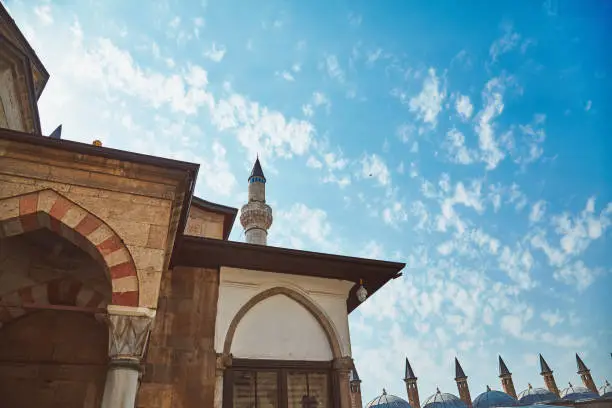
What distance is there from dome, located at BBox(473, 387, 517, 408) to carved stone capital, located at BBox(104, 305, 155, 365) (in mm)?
34473

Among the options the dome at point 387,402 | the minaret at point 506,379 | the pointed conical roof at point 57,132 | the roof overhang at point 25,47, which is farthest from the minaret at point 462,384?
the roof overhang at point 25,47

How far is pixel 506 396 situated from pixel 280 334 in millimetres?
33267

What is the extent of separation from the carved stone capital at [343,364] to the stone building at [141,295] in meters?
0.02

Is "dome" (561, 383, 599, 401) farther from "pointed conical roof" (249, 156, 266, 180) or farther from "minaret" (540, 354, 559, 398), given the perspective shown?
"pointed conical roof" (249, 156, 266, 180)

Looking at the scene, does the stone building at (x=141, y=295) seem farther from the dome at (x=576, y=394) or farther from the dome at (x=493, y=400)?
the dome at (x=576, y=394)

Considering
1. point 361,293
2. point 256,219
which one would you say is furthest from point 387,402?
A: point 361,293

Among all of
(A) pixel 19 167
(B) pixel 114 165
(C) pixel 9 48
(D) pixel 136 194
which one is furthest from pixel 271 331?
(C) pixel 9 48

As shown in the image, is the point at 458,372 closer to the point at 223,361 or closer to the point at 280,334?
the point at 280,334

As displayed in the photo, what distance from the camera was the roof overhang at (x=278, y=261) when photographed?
6180mm

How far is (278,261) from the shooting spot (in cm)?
665

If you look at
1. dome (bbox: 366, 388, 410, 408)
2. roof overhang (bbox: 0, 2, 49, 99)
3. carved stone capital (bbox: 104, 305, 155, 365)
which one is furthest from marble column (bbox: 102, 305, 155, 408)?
dome (bbox: 366, 388, 410, 408)

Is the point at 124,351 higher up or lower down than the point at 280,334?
lower down

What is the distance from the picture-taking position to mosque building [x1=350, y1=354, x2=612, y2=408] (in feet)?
96.8

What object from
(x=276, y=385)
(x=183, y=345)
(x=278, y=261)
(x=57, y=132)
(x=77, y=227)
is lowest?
(x=276, y=385)
